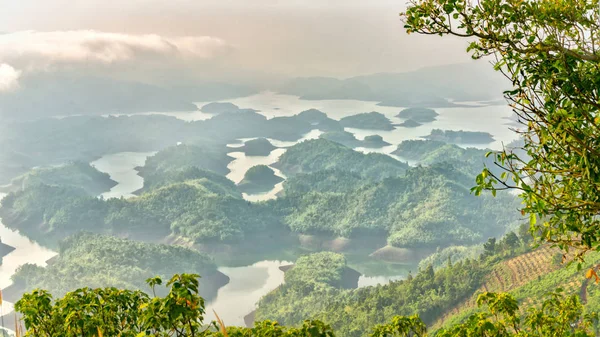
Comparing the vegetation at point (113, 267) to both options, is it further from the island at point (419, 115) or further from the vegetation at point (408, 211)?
the island at point (419, 115)

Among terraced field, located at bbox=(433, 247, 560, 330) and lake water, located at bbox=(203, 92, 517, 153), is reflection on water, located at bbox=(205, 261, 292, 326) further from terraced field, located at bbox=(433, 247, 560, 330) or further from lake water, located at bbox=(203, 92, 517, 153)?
lake water, located at bbox=(203, 92, 517, 153)

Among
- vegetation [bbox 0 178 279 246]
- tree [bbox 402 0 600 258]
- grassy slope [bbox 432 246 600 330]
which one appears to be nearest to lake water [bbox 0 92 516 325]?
vegetation [bbox 0 178 279 246]

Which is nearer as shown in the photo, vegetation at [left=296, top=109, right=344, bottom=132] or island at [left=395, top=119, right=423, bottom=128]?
vegetation at [left=296, top=109, right=344, bottom=132]

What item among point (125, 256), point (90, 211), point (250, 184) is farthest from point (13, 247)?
point (250, 184)

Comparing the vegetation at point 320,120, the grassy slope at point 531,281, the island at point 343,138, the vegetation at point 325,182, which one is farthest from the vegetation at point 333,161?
the grassy slope at point 531,281

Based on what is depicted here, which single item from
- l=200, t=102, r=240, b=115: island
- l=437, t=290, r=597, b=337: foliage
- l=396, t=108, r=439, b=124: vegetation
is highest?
l=437, t=290, r=597, b=337: foliage

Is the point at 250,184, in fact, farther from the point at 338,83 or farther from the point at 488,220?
the point at 338,83
